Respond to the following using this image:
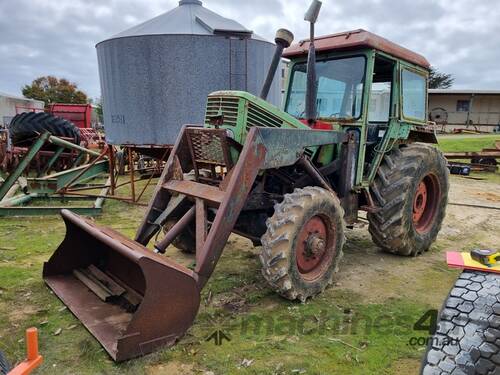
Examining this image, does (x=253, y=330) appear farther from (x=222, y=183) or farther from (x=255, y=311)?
(x=222, y=183)

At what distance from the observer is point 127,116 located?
25.1ft

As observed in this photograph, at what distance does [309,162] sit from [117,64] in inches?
200

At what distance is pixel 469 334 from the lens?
5.97 ft

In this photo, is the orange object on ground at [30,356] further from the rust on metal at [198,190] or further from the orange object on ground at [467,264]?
the orange object on ground at [467,264]

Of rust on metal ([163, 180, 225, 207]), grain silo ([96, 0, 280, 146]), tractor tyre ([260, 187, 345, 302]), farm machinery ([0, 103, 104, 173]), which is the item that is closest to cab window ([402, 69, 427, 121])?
tractor tyre ([260, 187, 345, 302])

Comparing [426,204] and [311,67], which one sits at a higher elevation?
[311,67]

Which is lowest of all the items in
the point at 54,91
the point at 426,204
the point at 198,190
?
the point at 426,204

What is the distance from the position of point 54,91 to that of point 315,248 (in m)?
55.3

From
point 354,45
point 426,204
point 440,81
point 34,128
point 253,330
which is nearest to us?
point 253,330

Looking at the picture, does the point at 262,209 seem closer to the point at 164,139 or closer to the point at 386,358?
the point at 386,358

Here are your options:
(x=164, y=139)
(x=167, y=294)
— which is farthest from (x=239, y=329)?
(x=164, y=139)

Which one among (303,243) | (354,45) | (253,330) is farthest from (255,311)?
(354,45)

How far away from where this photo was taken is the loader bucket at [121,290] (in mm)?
2717

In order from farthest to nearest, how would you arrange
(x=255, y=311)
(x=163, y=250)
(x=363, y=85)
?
1. (x=363, y=85)
2. (x=163, y=250)
3. (x=255, y=311)
